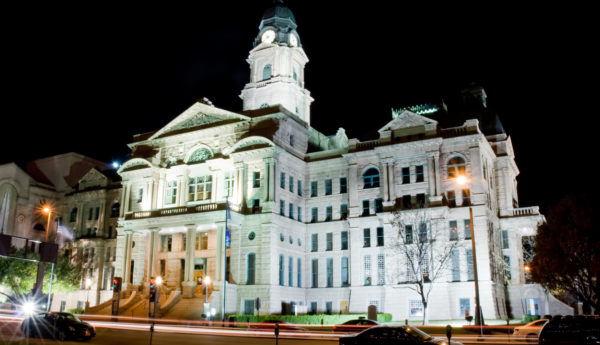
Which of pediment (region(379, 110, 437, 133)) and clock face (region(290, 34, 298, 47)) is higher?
clock face (region(290, 34, 298, 47))

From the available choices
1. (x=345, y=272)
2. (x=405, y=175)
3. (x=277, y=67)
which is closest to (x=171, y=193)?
(x=277, y=67)

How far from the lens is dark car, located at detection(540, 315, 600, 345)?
2369 centimetres

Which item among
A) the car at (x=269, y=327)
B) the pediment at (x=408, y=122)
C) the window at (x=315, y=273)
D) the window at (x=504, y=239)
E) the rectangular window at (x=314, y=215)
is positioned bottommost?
the car at (x=269, y=327)

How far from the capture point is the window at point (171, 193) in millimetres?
65125

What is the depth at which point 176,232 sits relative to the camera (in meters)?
62.3

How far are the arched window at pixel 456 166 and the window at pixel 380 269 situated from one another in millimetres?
10746

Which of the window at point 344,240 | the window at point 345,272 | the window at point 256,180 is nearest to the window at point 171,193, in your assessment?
the window at point 256,180

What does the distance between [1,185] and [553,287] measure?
70372 mm

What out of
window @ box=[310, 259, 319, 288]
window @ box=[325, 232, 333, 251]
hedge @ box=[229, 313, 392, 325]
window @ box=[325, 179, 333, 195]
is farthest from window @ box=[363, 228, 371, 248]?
hedge @ box=[229, 313, 392, 325]

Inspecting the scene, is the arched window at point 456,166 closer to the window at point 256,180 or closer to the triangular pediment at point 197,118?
the window at point 256,180

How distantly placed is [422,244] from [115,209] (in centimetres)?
4340

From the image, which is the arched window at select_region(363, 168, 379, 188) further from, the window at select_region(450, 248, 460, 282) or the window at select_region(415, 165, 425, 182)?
the window at select_region(450, 248, 460, 282)

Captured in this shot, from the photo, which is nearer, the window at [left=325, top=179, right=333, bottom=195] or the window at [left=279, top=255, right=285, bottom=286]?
the window at [left=279, top=255, right=285, bottom=286]

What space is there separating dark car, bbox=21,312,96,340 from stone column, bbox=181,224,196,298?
26.0 meters
